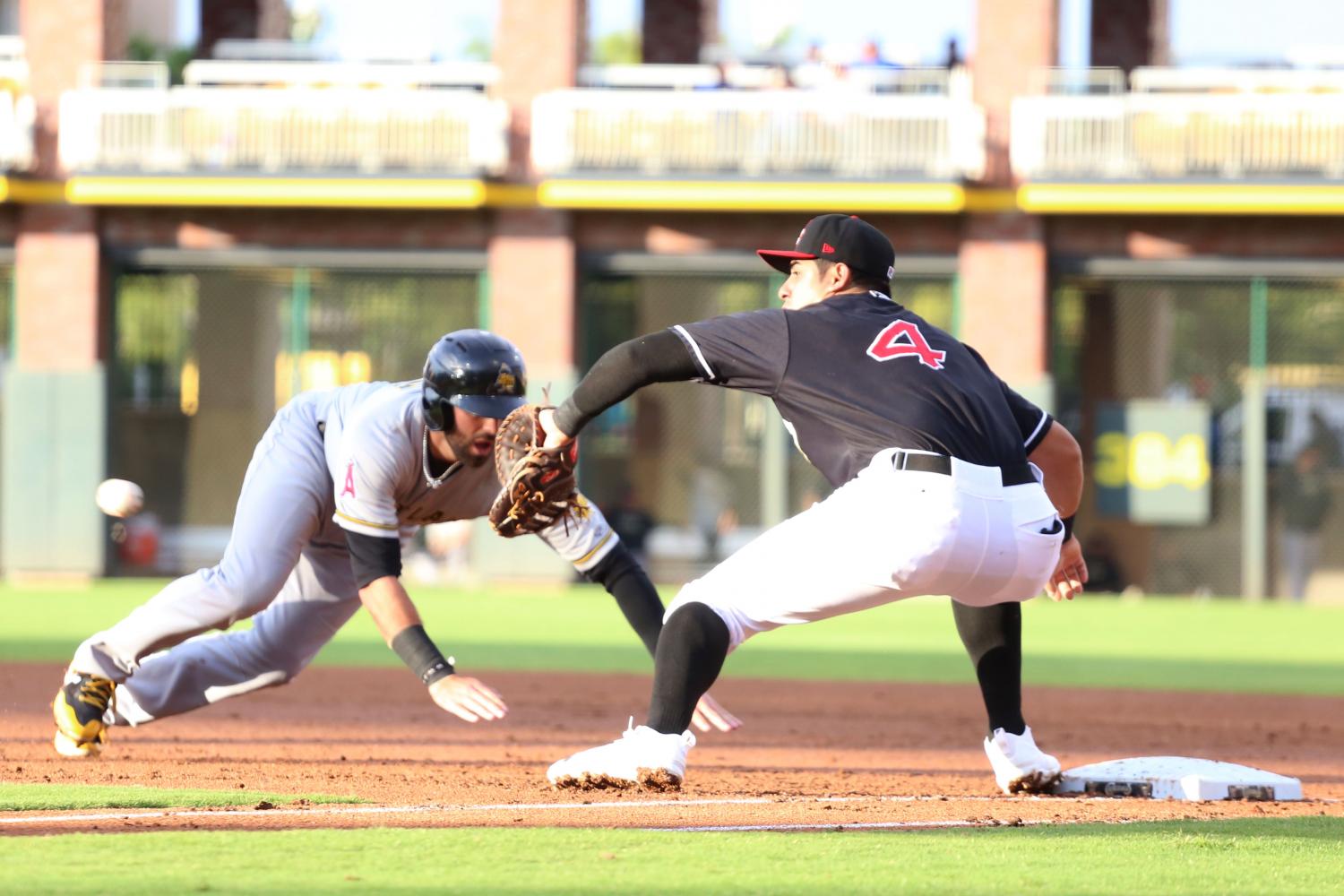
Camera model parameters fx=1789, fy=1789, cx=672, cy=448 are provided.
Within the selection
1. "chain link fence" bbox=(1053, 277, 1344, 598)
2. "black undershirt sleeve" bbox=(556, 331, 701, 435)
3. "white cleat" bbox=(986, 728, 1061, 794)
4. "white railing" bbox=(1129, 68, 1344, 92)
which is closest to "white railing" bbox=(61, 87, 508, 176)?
"chain link fence" bbox=(1053, 277, 1344, 598)

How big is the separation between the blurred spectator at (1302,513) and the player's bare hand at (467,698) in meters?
19.9

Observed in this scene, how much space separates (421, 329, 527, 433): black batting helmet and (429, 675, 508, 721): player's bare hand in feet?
→ 3.46

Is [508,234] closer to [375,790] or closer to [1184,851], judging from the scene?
[375,790]

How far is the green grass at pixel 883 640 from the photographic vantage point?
13227 millimetres

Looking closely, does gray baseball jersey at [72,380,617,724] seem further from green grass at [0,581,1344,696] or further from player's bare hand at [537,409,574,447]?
green grass at [0,581,1344,696]

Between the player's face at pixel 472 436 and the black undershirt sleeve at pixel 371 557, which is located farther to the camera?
the player's face at pixel 472 436

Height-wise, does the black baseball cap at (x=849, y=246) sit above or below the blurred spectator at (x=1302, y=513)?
above

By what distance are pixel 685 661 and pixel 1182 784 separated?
2151 mm

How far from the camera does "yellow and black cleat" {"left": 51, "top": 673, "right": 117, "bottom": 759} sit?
21.7ft

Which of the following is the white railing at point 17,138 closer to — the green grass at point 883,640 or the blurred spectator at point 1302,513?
the green grass at point 883,640

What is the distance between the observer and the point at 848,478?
5.33 m

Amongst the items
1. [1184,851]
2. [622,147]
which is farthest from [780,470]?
[1184,851]

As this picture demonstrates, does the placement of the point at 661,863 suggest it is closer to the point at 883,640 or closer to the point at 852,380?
the point at 852,380

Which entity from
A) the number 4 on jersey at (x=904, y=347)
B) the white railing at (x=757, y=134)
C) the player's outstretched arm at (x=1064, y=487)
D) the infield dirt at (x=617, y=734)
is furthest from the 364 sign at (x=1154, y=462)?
the number 4 on jersey at (x=904, y=347)
